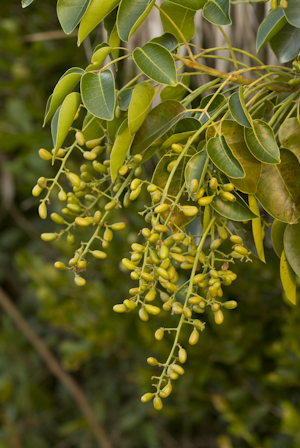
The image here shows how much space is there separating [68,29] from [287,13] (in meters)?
0.23


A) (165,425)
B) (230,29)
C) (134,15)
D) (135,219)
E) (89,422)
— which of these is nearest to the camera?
(134,15)

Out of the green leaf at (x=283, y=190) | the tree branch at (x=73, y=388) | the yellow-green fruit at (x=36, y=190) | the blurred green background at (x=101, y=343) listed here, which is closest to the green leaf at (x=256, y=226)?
the green leaf at (x=283, y=190)

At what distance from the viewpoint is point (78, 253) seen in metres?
0.44

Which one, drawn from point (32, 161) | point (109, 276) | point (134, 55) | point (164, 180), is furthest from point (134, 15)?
point (32, 161)

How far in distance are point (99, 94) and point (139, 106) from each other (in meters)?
0.04

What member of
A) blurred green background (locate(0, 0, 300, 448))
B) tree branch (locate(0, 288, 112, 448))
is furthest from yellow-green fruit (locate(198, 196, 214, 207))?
tree branch (locate(0, 288, 112, 448))

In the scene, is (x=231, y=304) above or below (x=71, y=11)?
below

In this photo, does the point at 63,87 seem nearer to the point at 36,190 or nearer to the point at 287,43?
the point at 36,190

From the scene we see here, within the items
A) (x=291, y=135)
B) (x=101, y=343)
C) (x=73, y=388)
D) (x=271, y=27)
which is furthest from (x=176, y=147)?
(x=73, y=388)

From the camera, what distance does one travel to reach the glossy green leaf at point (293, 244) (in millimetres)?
424

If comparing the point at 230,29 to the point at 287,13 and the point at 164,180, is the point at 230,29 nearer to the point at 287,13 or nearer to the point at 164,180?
the point at 287,13

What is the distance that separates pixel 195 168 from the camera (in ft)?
1.30

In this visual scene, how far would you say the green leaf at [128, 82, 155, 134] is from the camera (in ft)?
1.24

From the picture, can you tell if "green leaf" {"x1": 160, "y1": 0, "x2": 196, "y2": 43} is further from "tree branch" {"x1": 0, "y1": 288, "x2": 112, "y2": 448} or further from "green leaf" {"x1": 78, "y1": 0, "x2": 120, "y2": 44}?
"tree branch" {"x1": 0, "y1": 288, "x2": 112, "y2": 448}
